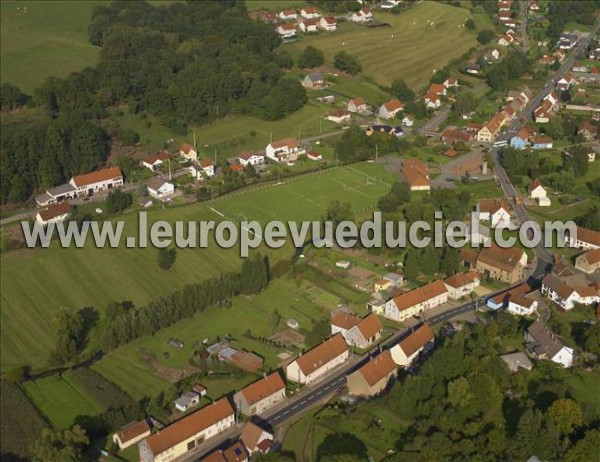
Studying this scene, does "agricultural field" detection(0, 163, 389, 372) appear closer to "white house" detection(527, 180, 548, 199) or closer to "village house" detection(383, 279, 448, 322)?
"village house" detection(383, 279, 448, 322)

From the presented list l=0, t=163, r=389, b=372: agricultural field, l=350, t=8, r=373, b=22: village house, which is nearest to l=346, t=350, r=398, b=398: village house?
l=0, t=163, r=389, b=372: agricultural field

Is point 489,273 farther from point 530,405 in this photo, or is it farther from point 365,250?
point 530,405

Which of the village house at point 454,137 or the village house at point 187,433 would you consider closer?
the village house at point 187,433

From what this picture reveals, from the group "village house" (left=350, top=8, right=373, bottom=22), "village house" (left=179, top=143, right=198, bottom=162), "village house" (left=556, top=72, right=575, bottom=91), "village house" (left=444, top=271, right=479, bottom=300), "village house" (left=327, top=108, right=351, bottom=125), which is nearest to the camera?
"village house" (left=444, top=271, right=479, bottom=300)

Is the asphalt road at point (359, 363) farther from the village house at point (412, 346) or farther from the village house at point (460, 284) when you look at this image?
the village house at point (412, 346)

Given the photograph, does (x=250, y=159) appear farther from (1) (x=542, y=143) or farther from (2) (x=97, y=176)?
(1) (x=542, y=143)

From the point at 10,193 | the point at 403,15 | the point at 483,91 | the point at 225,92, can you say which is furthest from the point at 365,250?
the point at 403,15

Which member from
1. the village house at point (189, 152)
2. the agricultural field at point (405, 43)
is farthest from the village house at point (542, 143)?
the village house at point (189, 152)
